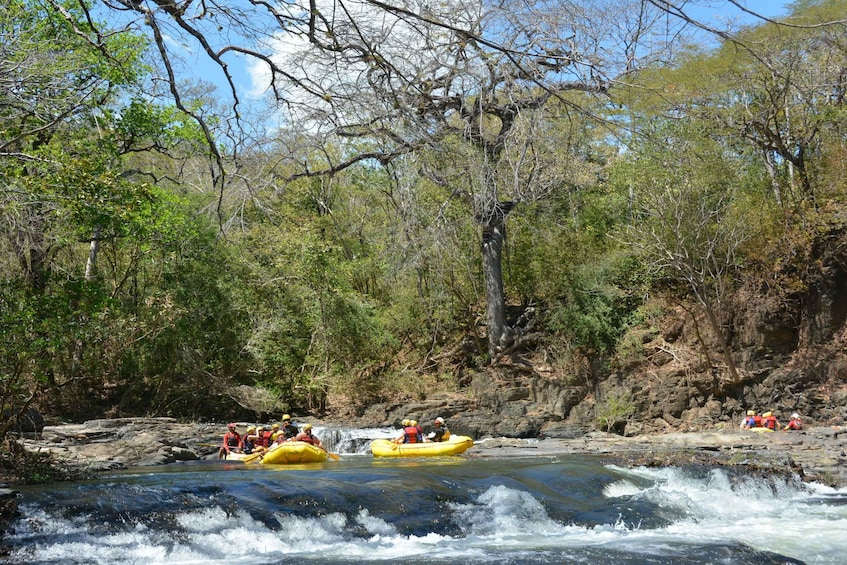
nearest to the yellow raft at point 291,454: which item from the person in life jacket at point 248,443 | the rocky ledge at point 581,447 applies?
the person in life jacket at point 248,443

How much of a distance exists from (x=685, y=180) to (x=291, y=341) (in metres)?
12.2

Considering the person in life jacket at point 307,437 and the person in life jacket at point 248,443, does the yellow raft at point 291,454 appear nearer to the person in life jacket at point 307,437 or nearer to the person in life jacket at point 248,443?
the person in life jacket at point 307,437

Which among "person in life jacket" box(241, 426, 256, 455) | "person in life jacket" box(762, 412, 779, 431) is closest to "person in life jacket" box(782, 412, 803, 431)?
"person in life jacket" box(762, 412, 779, 431)

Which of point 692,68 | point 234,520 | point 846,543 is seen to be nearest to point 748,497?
point 846,543

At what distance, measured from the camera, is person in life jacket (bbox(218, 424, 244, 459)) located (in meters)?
15.8

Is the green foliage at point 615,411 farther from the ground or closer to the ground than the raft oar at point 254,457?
farther from the ground

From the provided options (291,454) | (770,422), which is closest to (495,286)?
(770,422)

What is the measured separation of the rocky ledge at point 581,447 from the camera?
13102 mm

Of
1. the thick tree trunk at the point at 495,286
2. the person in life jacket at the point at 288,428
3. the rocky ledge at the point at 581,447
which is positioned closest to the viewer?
the rocky ledge at the point at 581,447

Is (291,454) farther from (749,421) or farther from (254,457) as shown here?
(749,421)

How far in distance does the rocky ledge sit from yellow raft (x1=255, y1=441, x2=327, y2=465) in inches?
87.8

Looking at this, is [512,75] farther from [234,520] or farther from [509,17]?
[234,520]

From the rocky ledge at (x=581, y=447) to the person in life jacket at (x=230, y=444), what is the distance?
42 cm

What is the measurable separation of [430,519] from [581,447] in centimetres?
848
